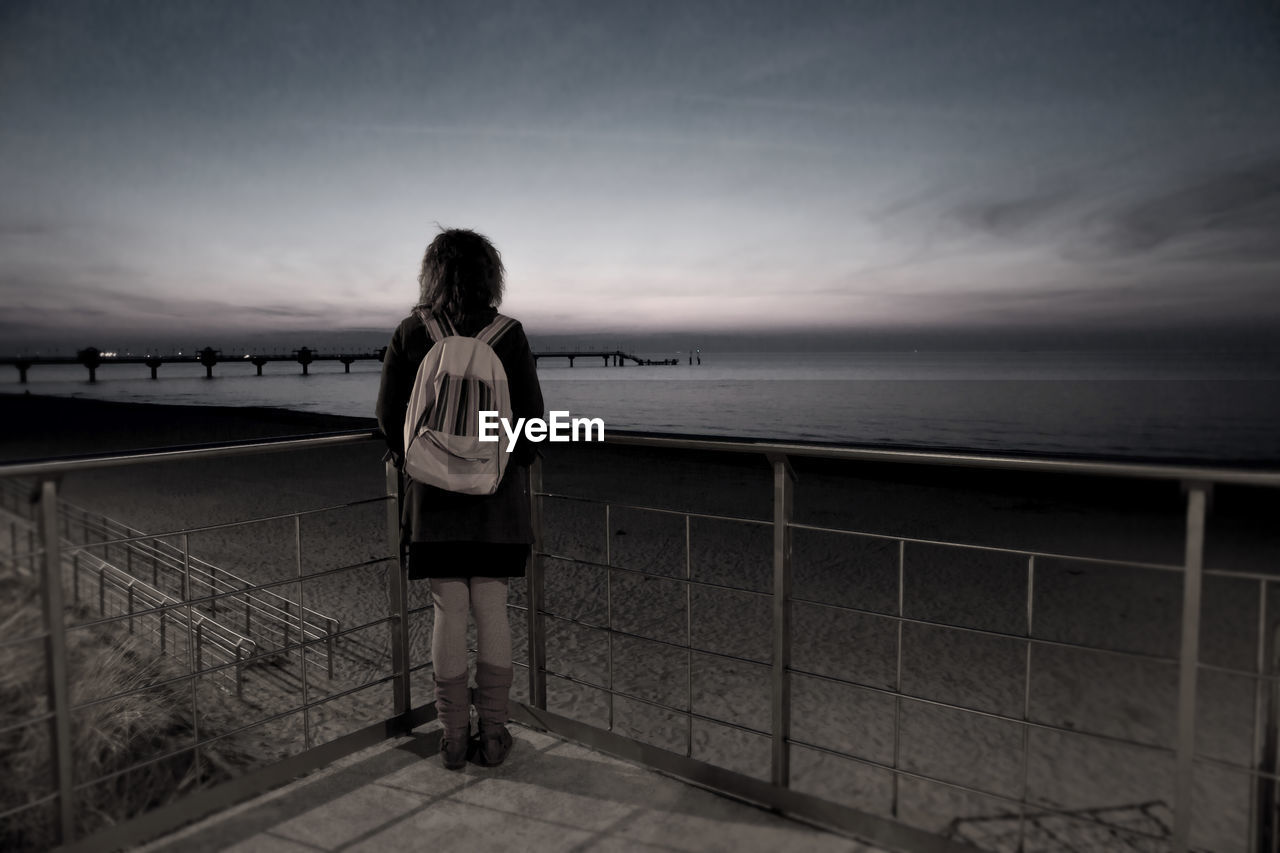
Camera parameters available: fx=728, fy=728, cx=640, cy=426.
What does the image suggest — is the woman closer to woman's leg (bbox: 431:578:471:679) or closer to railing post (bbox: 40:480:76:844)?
woman's leg (bbox: 431:578:471:679)

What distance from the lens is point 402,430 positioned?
7.52 feet

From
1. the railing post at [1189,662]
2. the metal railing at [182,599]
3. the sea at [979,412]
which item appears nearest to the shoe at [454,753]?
the railing post at [1189,662]

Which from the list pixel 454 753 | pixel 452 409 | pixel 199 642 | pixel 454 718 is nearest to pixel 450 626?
pixel 454 718

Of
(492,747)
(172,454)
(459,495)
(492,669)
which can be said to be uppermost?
(172,454)

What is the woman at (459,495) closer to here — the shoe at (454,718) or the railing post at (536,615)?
the shoe at (454,718)

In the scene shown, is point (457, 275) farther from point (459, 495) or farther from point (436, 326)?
point (459, 495)

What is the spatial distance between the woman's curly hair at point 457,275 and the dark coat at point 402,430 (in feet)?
0.19

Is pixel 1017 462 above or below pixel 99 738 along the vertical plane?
above

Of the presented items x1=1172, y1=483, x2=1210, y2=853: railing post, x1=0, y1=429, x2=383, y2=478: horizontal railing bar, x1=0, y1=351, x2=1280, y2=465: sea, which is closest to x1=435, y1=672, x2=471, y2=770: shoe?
x1=0, y1=429, x2=383, y2=478: horizontal railing bar

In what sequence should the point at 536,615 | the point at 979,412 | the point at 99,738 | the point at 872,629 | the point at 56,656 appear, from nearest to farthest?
the point at 56,656, the point at 536,615, the point at 99,738, the point at 872,629, the point at 979,412

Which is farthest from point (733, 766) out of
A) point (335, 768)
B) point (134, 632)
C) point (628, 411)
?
point (628, 411)

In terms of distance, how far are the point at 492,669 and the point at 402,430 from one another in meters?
0.88

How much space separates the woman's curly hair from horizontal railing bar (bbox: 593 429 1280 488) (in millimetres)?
661

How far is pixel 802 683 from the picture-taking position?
464 centimetres
